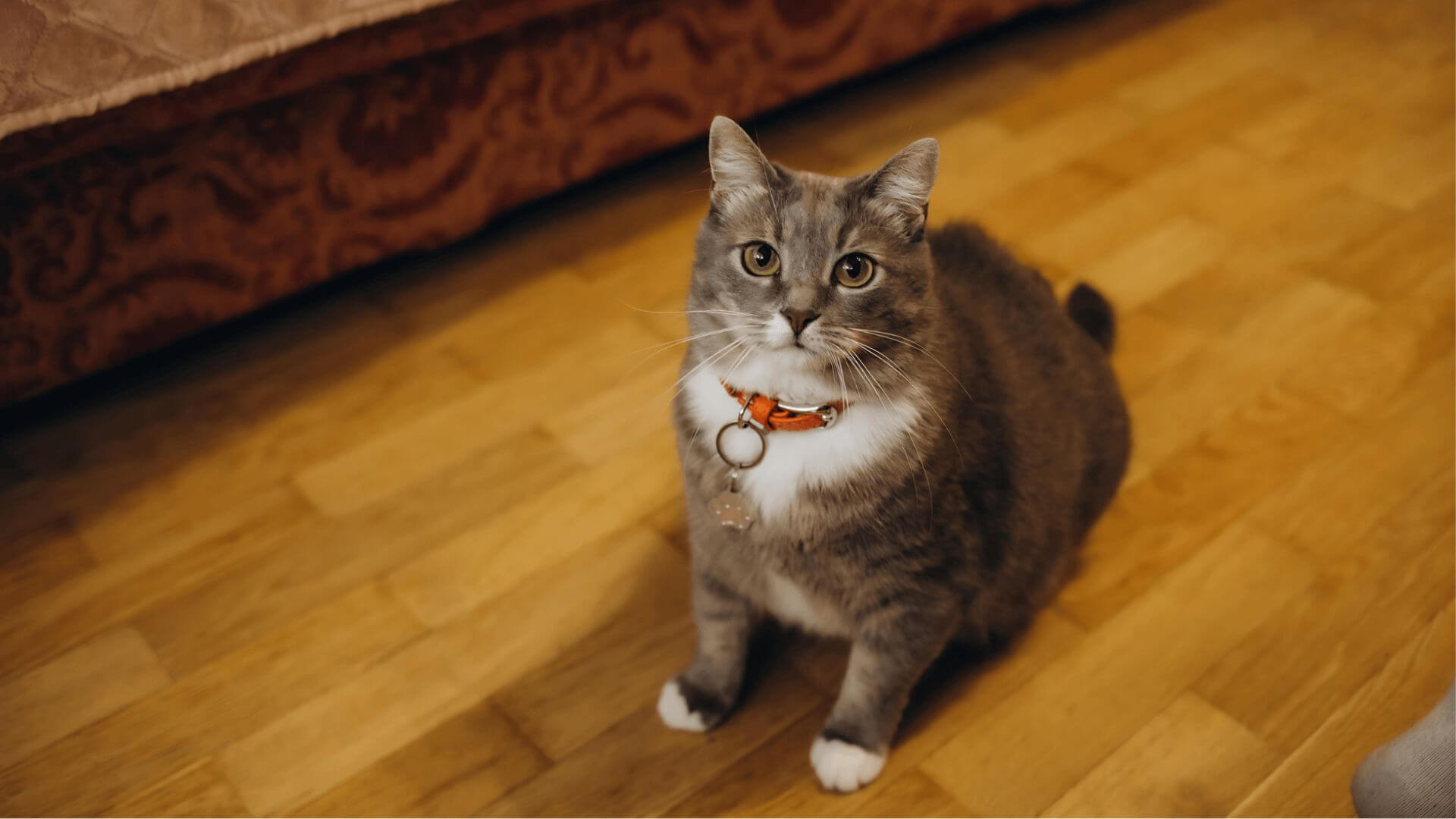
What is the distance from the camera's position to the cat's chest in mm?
1037

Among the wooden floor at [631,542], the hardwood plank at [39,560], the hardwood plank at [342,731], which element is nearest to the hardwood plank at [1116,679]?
the wooden floor at [631,542]

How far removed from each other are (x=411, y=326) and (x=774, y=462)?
3.00ft

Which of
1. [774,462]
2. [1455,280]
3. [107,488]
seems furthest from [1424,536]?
[107,488]

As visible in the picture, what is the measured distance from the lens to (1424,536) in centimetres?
141

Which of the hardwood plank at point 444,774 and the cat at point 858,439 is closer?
the cat at point 858,439

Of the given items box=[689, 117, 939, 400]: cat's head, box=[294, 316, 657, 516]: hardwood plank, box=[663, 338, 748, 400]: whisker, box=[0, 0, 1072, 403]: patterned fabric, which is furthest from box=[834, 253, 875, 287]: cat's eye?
box=[0, 0, 1072, 403]: patterned fabric

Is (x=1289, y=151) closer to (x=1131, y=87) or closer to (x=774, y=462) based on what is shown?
(x=1131, y=87)

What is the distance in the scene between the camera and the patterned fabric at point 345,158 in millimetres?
1466

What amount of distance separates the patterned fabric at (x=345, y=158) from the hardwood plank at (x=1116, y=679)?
112cm

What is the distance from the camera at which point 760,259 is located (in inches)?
39.5

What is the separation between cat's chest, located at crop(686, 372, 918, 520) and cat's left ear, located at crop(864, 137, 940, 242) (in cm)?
17

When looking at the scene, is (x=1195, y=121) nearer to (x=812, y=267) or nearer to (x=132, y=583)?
(x=812, y=267)

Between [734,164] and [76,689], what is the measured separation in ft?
3.08

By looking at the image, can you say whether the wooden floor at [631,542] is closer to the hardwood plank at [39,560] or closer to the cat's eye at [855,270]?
the hardwood plank at [39,560]
